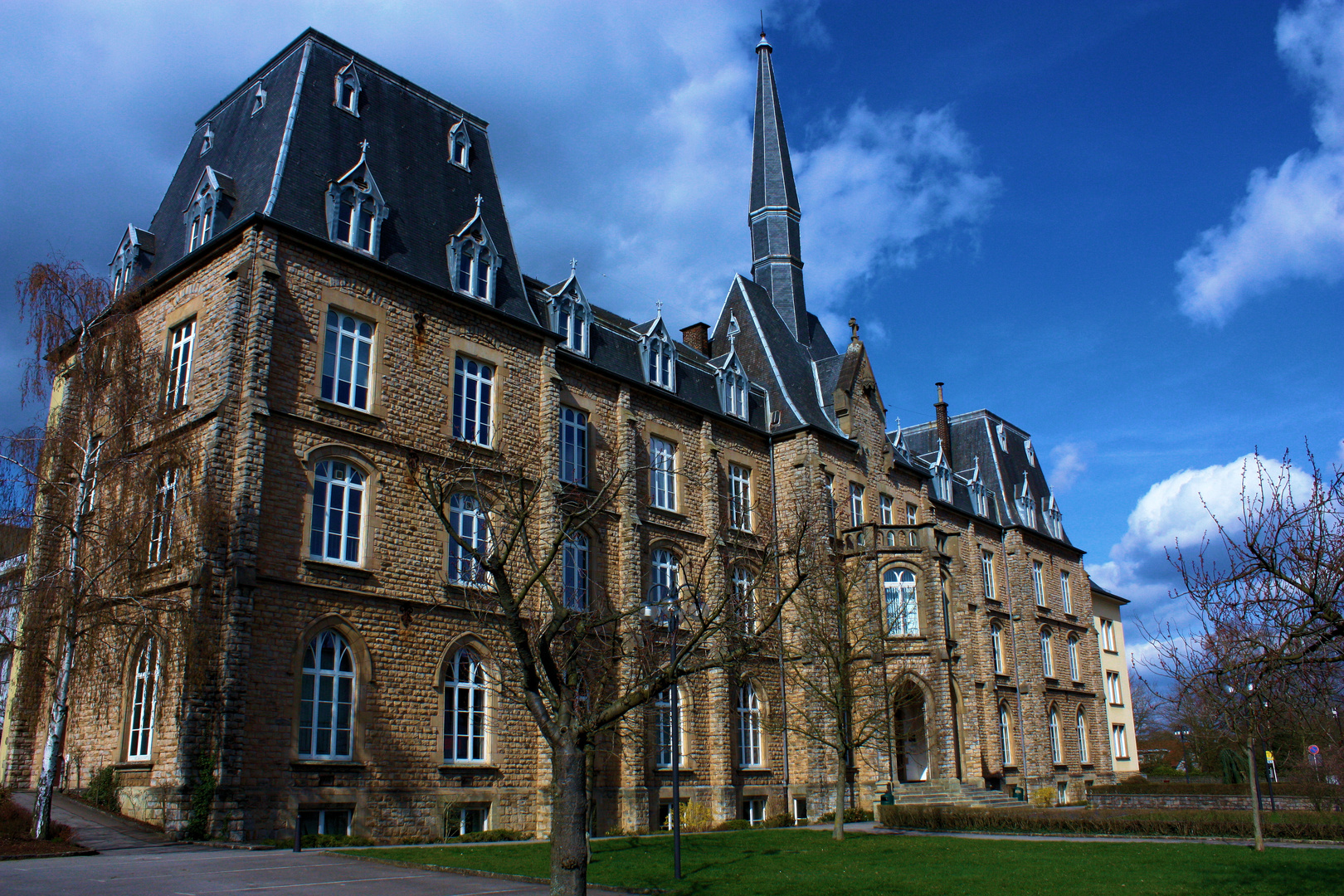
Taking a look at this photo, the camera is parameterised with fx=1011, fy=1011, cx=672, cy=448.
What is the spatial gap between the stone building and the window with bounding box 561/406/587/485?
79 mm

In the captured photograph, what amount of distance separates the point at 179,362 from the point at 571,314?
10.9 metres

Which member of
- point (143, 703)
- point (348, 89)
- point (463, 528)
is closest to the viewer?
point (143, 703)

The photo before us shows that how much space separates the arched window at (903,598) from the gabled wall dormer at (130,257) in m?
25.1

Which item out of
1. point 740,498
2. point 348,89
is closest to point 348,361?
point 348,89

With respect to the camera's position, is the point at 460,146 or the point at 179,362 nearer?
the point at 179,362

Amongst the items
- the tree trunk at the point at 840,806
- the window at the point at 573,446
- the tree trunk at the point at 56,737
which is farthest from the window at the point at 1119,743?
the tree trunk at the point at 56,737

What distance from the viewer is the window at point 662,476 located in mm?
31250

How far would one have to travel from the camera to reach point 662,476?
105ft

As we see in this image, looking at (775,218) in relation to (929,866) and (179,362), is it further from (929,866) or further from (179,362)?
(929,866)

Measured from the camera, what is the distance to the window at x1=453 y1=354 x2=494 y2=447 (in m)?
25.2

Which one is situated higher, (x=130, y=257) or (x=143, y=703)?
(x=130, y=257)

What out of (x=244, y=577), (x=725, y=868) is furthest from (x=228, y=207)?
(x=725, y=868)

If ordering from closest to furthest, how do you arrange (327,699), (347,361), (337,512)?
(327,699)
(337,512)
(347,361)

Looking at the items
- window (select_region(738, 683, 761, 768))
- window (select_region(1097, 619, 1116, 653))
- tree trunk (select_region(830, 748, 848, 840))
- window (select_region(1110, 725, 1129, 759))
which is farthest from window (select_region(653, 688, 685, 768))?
window (select_region(1097, 619, 1116, 653))
